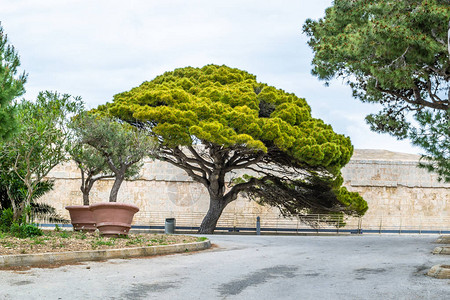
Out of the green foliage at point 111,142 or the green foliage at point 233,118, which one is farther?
the green foliage at point 233,118

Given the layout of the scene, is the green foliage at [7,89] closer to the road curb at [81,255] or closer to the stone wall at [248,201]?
the road curb at [81,255]

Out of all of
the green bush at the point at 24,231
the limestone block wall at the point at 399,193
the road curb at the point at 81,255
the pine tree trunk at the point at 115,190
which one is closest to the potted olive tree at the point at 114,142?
the pine tree trunk at the point at 115,190

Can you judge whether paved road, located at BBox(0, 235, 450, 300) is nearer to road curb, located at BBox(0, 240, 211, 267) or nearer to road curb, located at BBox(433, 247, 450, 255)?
road curb, located at BBox(0, 240, 211, 267)

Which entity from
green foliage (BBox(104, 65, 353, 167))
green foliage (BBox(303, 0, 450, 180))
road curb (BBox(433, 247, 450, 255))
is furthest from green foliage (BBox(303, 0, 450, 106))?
green foliage (BBox(104, 65, 353, 167))

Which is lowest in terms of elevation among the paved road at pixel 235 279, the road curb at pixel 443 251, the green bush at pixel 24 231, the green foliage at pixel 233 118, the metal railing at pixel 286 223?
the metal railing at pixel 286 223

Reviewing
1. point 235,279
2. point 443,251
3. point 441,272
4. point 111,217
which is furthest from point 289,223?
point 235,279

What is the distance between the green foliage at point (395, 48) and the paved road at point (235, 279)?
13.4 ft

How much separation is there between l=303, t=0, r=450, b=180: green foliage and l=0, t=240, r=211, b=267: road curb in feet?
20.9

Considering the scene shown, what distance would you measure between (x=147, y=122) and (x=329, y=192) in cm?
895

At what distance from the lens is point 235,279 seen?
7309 millimetres

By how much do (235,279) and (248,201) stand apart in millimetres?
19494

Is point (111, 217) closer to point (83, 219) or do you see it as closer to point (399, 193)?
point (83, 219)

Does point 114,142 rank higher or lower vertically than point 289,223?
higher

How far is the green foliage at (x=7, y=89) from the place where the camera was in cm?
816
